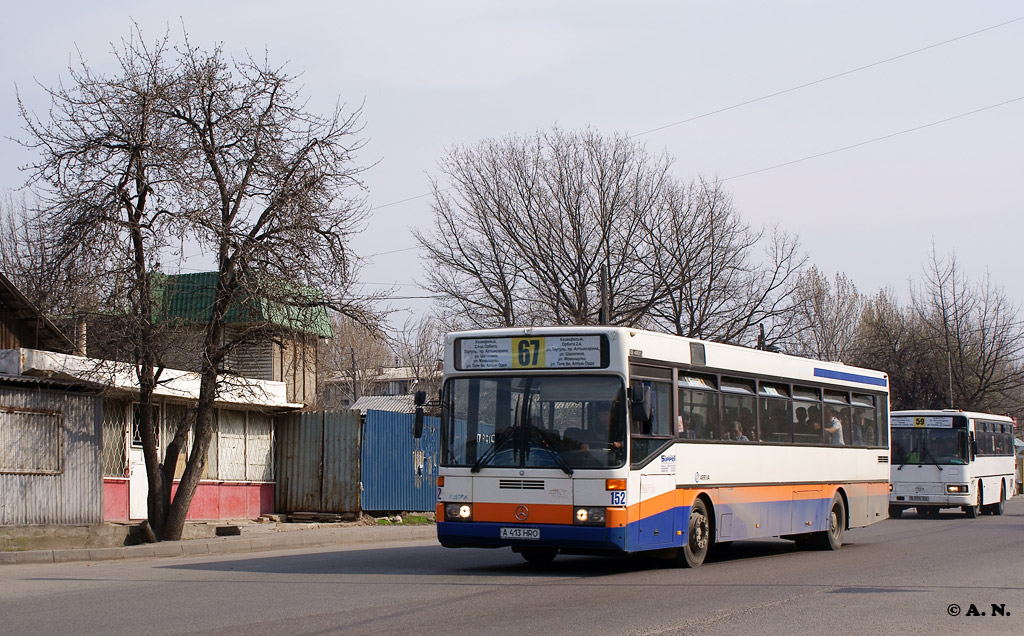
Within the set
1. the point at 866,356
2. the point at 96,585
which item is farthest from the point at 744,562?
the point at 866,356

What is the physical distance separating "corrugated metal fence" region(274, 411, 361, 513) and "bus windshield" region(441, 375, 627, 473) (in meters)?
11.7

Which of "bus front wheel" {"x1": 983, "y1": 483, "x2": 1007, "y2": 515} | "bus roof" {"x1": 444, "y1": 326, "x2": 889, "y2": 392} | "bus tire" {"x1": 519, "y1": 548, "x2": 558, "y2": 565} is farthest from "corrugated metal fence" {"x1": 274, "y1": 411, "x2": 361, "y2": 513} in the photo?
"bus front wheel" {"x1": 983, "y1": 483, "x2": 1007, "y2": 515}

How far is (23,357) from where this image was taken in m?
17.4

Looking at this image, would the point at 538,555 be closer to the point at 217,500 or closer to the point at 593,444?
the point at 593,444

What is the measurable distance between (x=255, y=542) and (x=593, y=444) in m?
8.34

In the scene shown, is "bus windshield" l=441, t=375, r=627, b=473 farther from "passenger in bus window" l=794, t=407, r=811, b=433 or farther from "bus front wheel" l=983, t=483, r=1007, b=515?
"bus front wheel" l=983, t=483, r=1007, b=515

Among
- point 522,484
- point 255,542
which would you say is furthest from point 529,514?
point 255,542

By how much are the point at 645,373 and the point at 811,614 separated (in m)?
4.09

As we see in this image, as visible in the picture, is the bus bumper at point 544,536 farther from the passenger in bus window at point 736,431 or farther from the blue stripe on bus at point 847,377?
the blue stripe on bus at point 847,377

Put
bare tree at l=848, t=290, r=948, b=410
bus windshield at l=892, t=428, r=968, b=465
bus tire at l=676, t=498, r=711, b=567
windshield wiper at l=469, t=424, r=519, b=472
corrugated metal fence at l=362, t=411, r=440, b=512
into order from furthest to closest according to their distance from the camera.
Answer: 1. bare tree at l=848, t=290, r=948, b=410
2. bus windshield at l=892, t=428, r=968, b=465
3. corrugated metal fence at l=362, t=411, r=440, b=512
4. bus tire at l=676, t=498, r=711, b=567
5. windshield wiper at l=469, t=424, r=519, b=472

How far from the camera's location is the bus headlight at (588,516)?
12.2 m

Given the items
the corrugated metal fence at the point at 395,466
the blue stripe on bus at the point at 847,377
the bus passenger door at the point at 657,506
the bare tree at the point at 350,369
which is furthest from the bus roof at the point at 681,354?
the bare tree at the point at 350,369

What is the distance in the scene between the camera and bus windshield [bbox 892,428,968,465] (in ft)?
93.4

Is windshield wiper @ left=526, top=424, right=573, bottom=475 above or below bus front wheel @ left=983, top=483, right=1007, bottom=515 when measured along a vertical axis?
above
